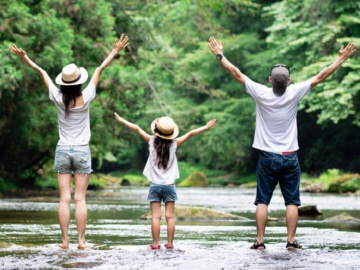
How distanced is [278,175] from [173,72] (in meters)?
27.7

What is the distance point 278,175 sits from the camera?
36.7 ft

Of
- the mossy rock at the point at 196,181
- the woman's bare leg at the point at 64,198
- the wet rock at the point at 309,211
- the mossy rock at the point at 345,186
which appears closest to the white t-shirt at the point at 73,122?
the woman's bare leg at the point at 64,198

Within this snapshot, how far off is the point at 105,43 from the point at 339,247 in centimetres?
2238

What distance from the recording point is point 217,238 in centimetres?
1298

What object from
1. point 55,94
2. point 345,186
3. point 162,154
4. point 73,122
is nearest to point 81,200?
point 73,122

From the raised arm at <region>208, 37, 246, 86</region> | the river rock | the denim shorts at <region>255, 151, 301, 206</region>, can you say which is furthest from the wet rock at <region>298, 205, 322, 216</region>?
the raised arm at <region>208, 37, 246, 86</region>

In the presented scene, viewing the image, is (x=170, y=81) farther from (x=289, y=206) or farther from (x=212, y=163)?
(x=289, y=206)

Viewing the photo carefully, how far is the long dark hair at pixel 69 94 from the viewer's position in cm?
1105

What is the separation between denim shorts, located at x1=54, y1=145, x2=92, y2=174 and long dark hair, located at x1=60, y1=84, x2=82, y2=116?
40 cm

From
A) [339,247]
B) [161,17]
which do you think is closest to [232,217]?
[339,247]

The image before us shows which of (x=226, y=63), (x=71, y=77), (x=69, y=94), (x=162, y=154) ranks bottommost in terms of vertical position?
(x=162, y=154)

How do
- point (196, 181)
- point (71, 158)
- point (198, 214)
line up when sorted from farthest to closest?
point (196, 181), point (198, 214), point (71, 158)

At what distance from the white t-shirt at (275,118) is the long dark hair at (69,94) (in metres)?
1.89

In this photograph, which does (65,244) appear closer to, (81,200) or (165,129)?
(81,200)
